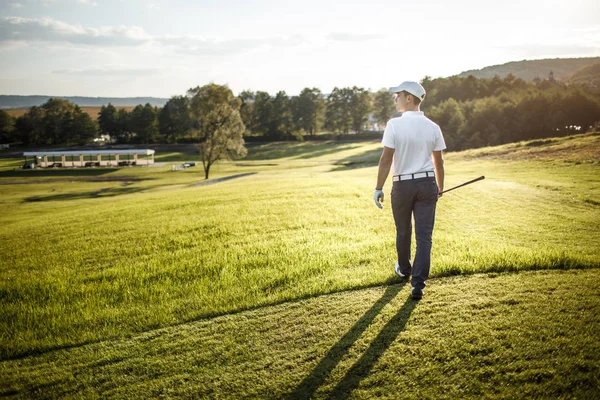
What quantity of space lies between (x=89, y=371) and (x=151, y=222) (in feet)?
28.7

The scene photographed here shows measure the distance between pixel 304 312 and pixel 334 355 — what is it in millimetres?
1148

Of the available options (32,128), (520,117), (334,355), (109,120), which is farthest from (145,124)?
(334,355)

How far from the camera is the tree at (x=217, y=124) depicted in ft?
174

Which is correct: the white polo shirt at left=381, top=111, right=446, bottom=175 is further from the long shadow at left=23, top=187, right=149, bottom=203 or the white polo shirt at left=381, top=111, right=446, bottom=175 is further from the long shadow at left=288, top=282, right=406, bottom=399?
the long shadow at left=23, top=187, right=149, bottom=203

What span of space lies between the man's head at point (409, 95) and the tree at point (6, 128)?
14784 centimetres

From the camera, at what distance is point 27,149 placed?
350 ft

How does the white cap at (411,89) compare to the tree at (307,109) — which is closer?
the white cap at (411,89)

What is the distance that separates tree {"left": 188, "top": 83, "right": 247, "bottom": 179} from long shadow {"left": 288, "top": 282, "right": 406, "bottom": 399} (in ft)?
163

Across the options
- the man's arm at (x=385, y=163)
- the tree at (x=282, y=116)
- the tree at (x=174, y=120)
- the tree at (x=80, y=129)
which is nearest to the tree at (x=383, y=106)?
the tree at (x=282, y=116)

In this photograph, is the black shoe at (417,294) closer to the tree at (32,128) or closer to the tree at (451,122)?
the tree at (451,122)

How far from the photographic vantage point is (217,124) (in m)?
53.8

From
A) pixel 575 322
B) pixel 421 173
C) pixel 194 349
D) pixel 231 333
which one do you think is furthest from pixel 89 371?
pixel 575 322

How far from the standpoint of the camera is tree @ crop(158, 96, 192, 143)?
4663 inches

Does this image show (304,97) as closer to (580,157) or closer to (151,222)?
(580,157)
